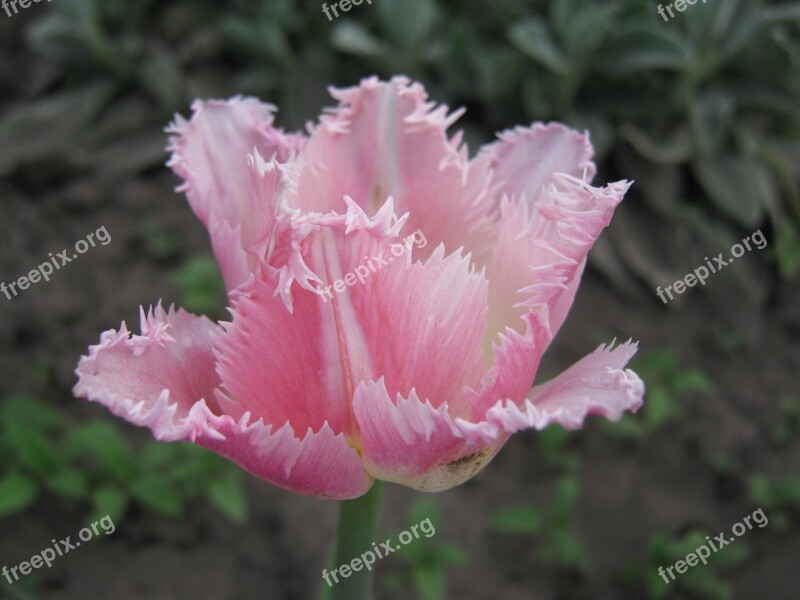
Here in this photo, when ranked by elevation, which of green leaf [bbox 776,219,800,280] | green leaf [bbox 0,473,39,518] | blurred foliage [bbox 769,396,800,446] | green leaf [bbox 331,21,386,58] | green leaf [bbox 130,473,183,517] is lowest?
blurred foliage [bbox 769,396,800,446]

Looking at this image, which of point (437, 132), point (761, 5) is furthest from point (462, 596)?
point (761, 5)

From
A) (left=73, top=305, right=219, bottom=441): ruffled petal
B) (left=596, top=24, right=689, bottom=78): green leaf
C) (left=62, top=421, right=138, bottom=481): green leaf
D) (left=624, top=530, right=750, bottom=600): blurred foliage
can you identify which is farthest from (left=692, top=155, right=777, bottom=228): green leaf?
(left=73, top=305, right=219, bottom=441): ruffled petal

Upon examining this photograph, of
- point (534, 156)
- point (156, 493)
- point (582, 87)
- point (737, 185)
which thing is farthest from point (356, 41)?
point (534, 156)

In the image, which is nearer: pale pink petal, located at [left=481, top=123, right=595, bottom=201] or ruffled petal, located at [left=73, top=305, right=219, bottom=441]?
ruffled petal, located at [left=73, top=305, right=219, bottom=441]

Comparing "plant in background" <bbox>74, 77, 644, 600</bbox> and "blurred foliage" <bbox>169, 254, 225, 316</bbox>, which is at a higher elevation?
"plant in background" <bbox>74, 77, 644, 600</bbox>

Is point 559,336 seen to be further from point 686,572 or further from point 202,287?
point 202,287

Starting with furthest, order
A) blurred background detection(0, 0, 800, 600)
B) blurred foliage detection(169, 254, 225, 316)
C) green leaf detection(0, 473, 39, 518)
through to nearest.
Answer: blurred foliage detection(169, 254, 225, 316), blurred background detection(0, 0, 800, 600), green leaf detection(0, 473, 39, 518)

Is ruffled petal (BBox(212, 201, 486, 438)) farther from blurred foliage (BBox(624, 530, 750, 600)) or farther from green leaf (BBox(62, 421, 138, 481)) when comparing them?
blurred foliage (BBox(624, 530, 750, 600))
